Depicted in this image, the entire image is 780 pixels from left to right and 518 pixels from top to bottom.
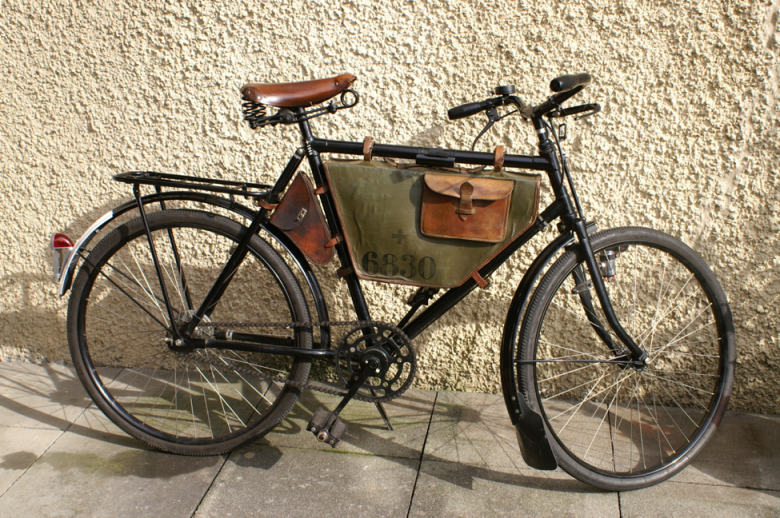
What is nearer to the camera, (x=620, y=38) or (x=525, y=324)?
(x=525, y=324)

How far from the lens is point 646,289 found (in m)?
2.80

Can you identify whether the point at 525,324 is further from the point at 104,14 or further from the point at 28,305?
the point at 28,305

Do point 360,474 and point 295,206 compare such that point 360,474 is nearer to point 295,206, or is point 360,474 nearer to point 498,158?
point 295,206

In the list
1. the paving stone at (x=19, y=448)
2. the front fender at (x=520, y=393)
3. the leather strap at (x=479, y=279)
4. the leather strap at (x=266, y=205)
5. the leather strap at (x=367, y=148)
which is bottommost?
the paving stone at (x=19, y=448)

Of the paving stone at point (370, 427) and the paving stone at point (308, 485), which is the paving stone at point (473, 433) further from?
the paving stone at point (308, 485)

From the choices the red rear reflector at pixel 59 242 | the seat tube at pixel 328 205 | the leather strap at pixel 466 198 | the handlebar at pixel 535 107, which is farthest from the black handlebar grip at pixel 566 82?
the red rear reflector at pixel 59 242

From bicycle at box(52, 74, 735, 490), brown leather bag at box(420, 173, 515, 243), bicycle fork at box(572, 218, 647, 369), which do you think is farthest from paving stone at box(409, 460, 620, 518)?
brown leather bag at box(420, 173, 515, 243)

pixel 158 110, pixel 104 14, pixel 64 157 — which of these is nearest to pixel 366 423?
pixel 158 110

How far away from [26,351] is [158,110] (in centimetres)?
151

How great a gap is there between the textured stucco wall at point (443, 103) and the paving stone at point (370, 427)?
0.80 ft

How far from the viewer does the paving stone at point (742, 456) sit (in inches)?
95.4

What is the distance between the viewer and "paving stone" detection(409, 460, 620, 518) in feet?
7.42

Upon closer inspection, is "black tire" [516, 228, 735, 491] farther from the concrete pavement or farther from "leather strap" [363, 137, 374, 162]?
"leather strap" [363, 137, 374, 162]

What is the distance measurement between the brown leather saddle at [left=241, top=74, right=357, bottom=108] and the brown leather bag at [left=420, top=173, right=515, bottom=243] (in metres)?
0.45
